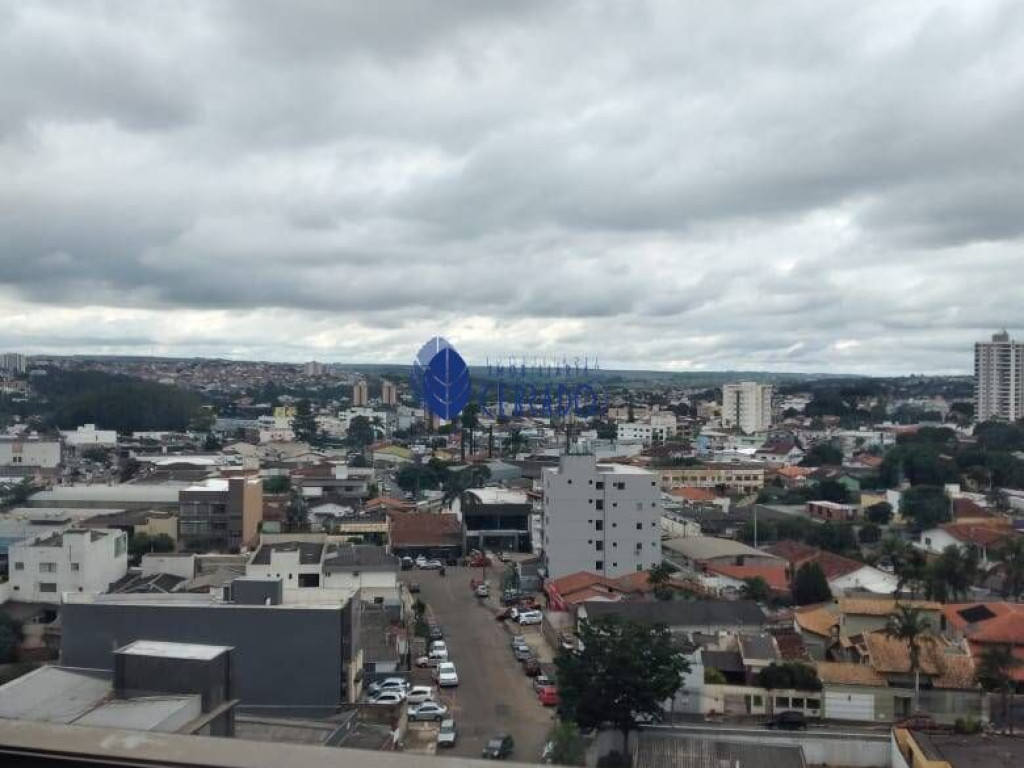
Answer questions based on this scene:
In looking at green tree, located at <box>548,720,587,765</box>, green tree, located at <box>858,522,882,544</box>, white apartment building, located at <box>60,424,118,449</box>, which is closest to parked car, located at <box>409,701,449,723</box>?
green tree, located at <box>548,720,587,765</box>

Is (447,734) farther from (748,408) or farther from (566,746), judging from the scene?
(748,408)

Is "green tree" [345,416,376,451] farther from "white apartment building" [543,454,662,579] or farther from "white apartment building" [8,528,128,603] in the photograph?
"white apartment building" [8,528,128,603]

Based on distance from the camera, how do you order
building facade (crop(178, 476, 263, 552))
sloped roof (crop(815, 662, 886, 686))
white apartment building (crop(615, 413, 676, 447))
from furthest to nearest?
white apartment building (crop(615, 413, 676, 447)), building facade (crop(178, 476, 263, 552)), sloped roof (crop(815, 662, 886, 686))

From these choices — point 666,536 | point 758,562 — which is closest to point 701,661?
point 758,562

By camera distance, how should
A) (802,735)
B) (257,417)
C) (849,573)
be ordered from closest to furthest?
1. (802,735)
2. (849,573)
3. (257,417)

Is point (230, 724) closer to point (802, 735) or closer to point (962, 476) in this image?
point (802, 735)

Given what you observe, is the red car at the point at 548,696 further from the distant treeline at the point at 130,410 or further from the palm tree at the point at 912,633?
the distant treeline at the point at 130,410
